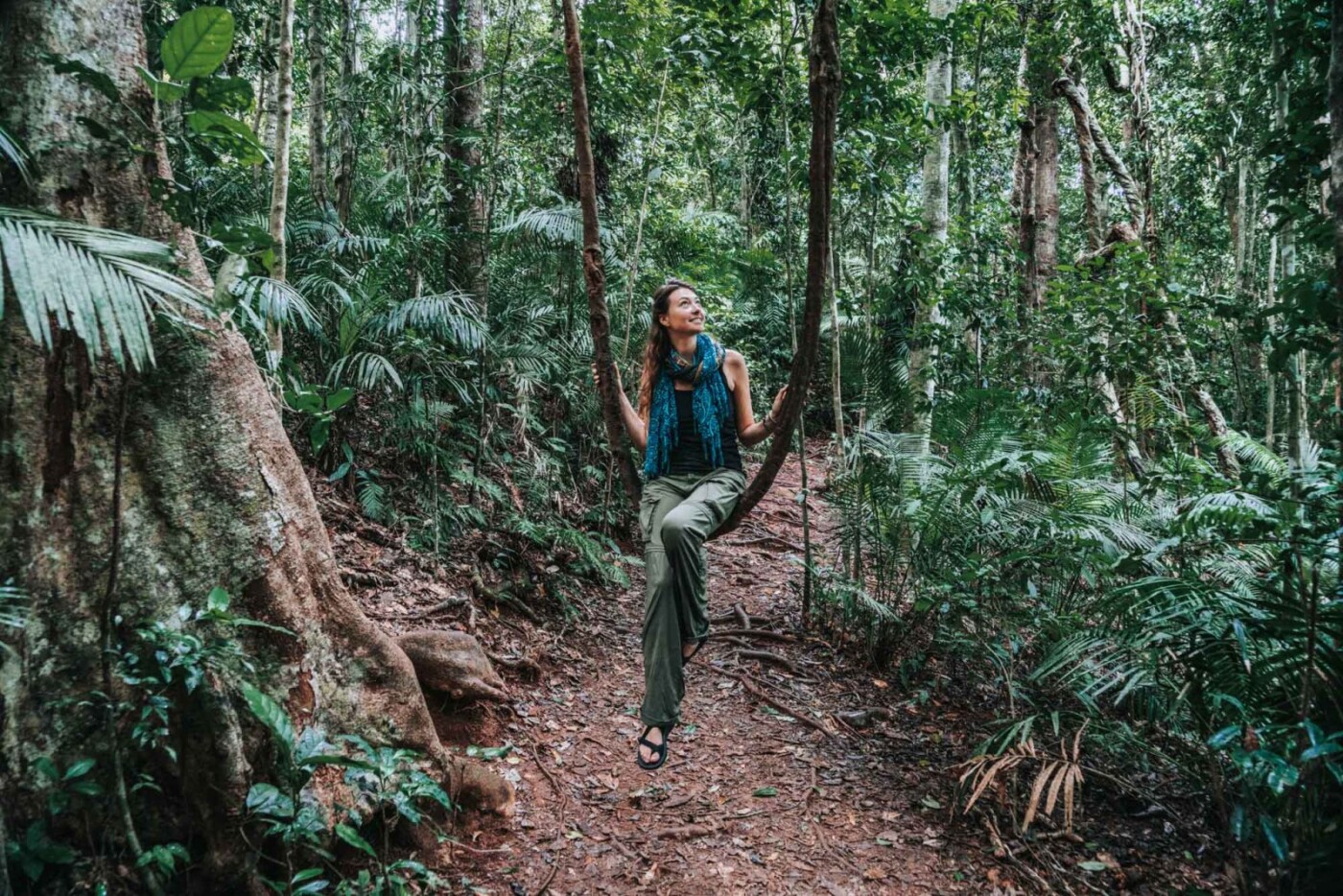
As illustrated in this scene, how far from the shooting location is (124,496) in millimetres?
2277

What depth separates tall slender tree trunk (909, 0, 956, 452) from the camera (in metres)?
6.00

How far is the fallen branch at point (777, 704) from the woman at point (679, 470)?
1180mm

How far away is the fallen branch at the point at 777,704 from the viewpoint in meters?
4.27

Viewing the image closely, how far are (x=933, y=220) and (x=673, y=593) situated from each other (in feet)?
15.0

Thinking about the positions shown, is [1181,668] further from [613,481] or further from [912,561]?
[613,481]

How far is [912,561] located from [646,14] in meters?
4.72

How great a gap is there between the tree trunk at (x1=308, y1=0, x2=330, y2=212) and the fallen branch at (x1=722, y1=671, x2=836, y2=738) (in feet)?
16.8

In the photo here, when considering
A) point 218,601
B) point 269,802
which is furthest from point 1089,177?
point 269,802

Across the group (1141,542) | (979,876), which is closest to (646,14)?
(1141,542)

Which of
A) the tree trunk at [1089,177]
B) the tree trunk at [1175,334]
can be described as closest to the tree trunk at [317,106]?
the tree trunk at [1175,334]

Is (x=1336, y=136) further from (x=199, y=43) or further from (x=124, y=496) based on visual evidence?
(x=124, y=496)

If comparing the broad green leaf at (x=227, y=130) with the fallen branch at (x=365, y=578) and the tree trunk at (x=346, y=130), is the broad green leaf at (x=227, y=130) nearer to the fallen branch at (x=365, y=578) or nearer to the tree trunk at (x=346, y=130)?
the fallen branch at (x=365, y=578)

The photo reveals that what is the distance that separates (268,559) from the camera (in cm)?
252

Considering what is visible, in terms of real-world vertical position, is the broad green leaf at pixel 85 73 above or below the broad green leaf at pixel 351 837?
above
